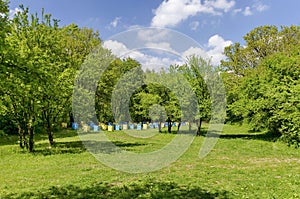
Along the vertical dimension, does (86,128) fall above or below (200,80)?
below

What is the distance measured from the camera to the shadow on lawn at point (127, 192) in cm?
841

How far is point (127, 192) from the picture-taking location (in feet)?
28.8

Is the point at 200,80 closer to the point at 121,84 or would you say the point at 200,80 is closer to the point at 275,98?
the point at 275,98

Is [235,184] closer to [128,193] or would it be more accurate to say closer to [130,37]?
[128,193]

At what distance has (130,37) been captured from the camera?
14.5 meters

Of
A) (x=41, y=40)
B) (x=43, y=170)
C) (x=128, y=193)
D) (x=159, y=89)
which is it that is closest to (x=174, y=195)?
(x=128, y=193)

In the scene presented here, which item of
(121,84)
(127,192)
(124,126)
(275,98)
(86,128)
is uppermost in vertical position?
(121,84)

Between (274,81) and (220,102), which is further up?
(274,81)

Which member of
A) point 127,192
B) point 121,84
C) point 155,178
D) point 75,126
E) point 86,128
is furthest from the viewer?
point 121,84

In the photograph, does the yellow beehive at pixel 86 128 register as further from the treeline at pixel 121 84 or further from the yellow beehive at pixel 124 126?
the yellow beehive at pixel 124 126

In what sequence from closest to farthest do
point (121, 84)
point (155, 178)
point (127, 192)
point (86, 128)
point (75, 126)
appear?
point (127, 192)
point (155, 178)
point (86, 128)
point (75, 126)
point (121, 84)

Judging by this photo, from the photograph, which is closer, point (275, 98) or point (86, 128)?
point (275, 98)

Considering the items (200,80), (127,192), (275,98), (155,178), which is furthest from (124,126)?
(127,192)

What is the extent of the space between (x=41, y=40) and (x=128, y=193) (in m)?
13.4
